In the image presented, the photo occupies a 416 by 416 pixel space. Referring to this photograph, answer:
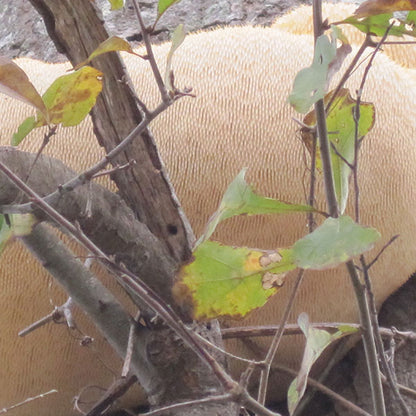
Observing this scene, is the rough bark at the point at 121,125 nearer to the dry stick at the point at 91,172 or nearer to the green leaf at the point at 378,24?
the dry stick at the point at 91,172

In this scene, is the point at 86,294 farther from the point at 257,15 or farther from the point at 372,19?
the point at 257,15

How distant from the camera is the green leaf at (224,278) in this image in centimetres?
42

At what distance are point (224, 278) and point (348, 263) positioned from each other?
75mm

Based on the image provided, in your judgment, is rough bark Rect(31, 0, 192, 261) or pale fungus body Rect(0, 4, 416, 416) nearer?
rough bark Rect(31, 0, 192, 261)

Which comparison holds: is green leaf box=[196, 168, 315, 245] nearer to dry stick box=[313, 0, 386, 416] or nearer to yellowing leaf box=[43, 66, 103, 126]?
dry stick box=[313, 0, 386, 416]

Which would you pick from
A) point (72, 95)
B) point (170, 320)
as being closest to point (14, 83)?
point (72, 95)

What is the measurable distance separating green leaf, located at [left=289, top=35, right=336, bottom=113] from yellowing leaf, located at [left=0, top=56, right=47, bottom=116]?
0.17 m

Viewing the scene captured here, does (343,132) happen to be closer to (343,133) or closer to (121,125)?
(343,133)

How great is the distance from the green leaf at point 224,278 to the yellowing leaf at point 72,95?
157mm

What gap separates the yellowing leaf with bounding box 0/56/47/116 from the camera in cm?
43

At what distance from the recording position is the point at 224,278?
0.43 m

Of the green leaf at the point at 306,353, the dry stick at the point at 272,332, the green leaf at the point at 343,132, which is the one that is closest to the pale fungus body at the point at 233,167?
the dry stick at the point at 272,332

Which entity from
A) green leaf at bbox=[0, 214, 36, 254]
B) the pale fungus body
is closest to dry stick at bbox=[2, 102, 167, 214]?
green leaf at bbox=[0, 214, 36, 254]

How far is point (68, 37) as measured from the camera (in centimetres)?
59
